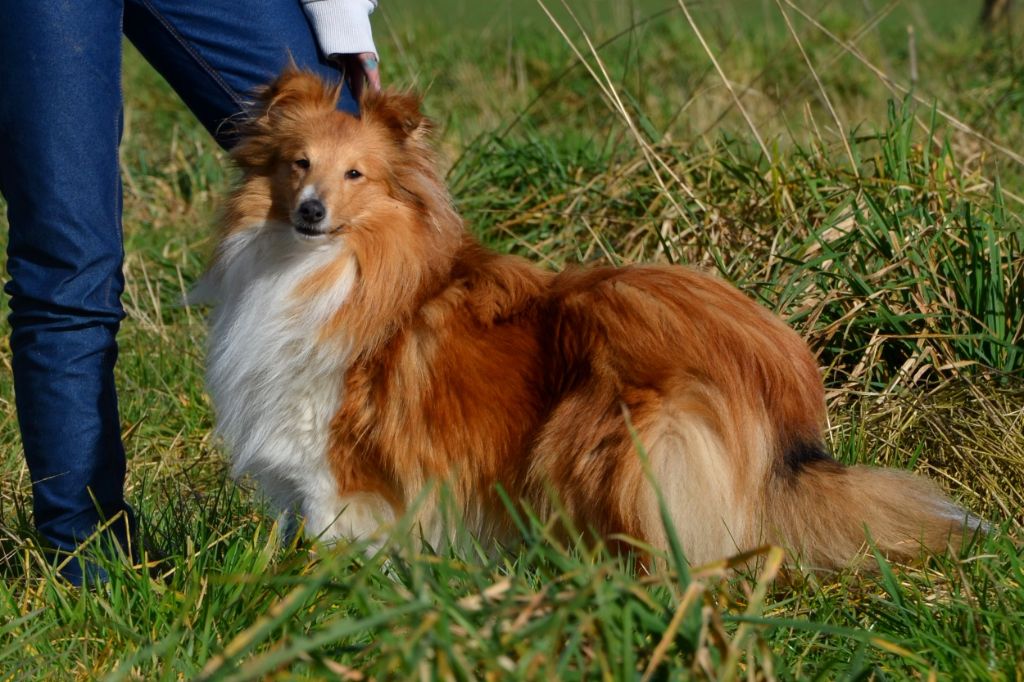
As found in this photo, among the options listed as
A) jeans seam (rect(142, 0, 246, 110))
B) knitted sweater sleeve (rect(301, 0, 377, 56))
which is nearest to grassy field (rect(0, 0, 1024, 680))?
knitted sweater sleeve (rect(301, 0, 377, 56))

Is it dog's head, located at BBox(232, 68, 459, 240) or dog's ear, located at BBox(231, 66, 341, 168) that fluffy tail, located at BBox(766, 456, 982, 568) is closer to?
dog's head, located at BBox(232, 68, 459, 240)

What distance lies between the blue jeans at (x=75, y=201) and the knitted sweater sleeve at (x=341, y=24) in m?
0.14

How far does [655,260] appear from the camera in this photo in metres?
4.77

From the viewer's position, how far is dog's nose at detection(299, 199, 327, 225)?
3.31 metres

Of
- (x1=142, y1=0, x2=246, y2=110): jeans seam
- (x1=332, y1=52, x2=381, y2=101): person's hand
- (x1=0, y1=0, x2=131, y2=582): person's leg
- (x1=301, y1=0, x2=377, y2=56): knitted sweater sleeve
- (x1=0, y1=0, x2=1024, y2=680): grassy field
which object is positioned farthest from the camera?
(x1=332, y1=52, x2=381, y2=101): person's hand

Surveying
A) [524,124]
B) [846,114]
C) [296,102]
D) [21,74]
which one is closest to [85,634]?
[21,74]

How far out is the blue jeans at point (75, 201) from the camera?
2.91m

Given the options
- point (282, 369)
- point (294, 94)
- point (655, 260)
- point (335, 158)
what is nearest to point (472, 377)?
point (282, 369)

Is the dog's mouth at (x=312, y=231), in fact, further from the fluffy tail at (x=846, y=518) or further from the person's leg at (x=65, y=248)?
the fluffy tail at (x=846, y=518)

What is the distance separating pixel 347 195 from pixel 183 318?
229 cm

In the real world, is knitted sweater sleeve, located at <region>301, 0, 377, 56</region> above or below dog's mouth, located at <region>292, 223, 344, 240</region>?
above

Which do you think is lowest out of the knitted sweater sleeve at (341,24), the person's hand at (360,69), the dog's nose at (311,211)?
the dog's nose at (311,211)

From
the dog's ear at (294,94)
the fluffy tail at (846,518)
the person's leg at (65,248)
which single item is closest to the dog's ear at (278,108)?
the dog's ear at (294,94)

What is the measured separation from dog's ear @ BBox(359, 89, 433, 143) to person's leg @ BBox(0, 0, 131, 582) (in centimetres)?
76
